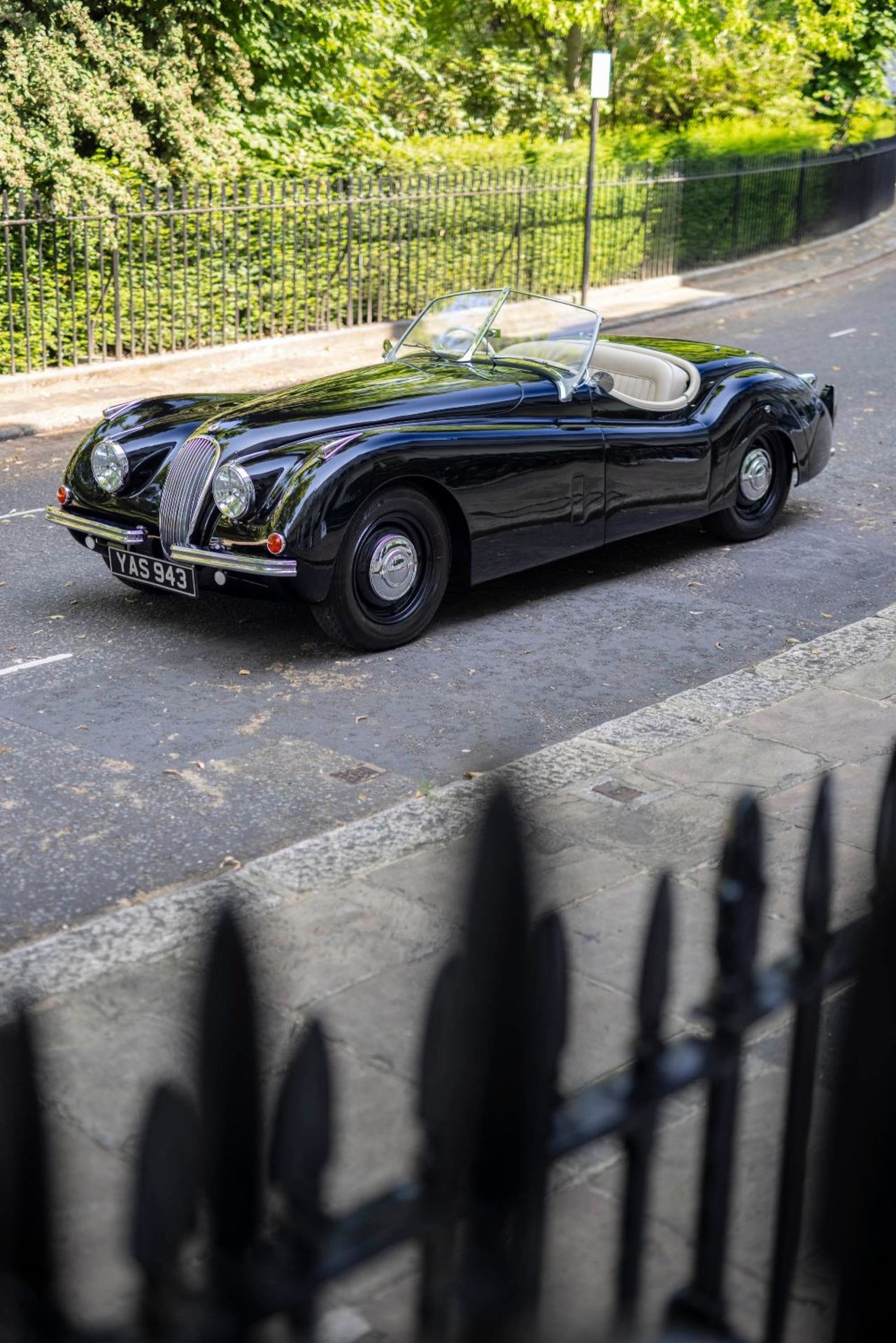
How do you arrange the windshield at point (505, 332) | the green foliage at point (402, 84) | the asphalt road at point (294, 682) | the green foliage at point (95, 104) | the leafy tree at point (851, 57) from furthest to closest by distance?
the leafy tree at point (851, 57) → the green foliage at point (402, 84) → the green foliage at point (95, 104) → the windshield at point (505, 332) → the asphalt road at point (294, 682)

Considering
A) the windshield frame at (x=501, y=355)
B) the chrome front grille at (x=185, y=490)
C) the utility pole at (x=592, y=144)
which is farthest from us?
the utility pole at (x=592, y=144)

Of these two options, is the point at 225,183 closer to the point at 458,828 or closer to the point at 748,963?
the point at 458,828

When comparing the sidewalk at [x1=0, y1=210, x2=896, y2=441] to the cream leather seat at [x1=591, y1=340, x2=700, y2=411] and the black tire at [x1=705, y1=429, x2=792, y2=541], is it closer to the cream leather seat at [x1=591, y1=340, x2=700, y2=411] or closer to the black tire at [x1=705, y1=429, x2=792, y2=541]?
the cream leather seat at [x1=591, y1=340, x2=700, y2=411]

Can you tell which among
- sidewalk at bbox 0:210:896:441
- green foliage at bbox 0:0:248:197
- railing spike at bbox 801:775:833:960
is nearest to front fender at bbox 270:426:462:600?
railing spike at bbox 801:775:833:960

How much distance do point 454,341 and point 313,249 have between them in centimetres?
870

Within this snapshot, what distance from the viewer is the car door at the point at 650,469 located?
789 centimetres

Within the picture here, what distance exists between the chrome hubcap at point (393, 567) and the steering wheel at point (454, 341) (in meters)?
1.65

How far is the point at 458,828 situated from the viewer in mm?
4883

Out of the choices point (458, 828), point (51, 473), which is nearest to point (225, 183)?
point (51, 473)

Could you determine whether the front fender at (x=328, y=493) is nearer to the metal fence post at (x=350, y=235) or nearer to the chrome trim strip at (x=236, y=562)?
the chrome trim strip at (x=236, y=562)

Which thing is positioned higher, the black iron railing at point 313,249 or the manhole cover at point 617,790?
the black iron railing at point 313,249

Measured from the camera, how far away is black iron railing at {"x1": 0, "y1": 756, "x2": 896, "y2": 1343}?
141 centimetres

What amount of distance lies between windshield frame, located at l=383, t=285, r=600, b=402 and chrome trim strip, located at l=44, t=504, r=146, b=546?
2067 mm

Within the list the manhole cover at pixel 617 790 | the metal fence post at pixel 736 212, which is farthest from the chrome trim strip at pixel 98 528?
the metal fence post at pixel 736 212
